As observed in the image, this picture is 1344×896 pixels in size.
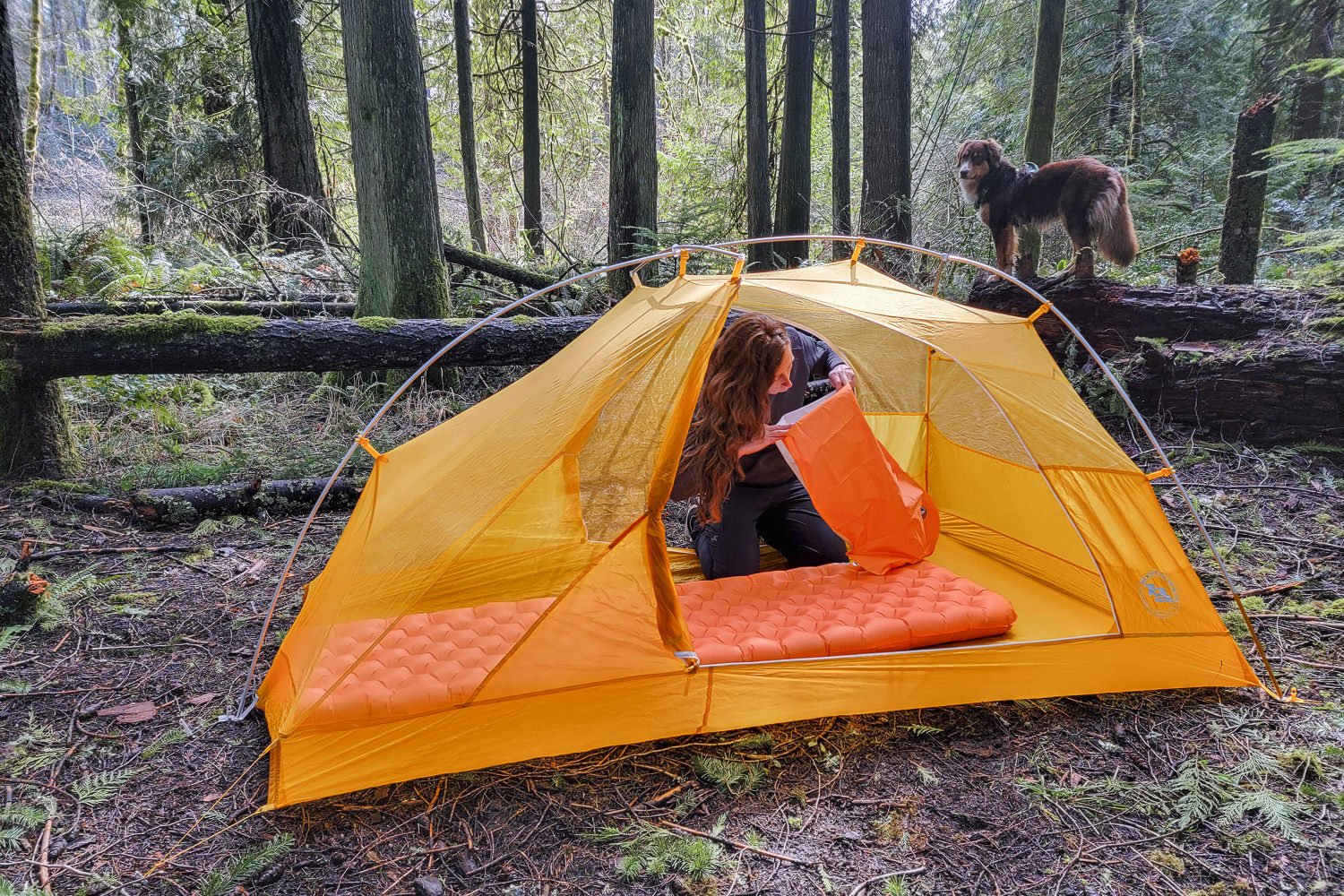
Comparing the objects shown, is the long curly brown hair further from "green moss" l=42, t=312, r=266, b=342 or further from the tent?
"green moss" l=42, t=312, r=266, b=342

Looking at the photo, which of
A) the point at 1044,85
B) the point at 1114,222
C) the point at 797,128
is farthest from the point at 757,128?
the point at 1114,222

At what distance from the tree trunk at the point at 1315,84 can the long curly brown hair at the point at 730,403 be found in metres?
7.00

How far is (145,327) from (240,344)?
47cm

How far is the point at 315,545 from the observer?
3.81 meters

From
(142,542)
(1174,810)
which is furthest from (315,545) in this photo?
(1174,810)

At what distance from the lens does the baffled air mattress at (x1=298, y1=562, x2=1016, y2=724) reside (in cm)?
221

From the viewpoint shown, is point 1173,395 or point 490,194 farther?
point 490,194

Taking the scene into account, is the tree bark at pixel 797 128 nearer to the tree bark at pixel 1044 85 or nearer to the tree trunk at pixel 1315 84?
the tree bark at pixel 1044 85

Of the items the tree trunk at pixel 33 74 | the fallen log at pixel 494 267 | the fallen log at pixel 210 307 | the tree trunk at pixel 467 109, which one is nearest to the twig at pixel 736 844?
the fallen log at pixel 210 307

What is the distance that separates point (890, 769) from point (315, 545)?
9.63ft

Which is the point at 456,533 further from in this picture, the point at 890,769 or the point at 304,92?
the point at 304,92

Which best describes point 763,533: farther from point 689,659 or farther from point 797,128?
point 797,128

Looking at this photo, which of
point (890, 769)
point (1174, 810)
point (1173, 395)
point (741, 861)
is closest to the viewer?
point (741, 861)

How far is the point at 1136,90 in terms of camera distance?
27.2 feet
